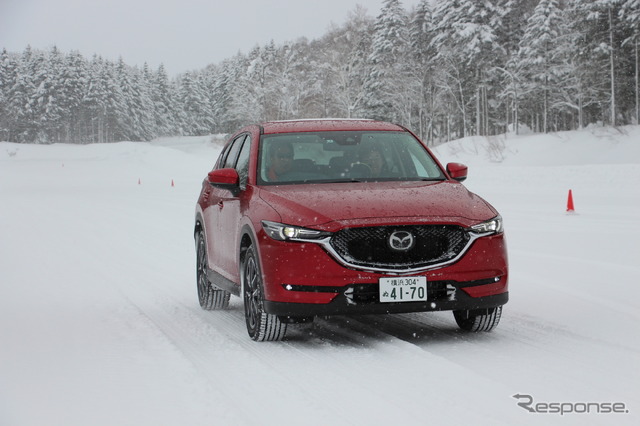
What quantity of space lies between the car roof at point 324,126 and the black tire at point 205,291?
4.98 feet

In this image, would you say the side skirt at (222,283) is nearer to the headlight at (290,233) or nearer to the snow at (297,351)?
the snow at (297,351)

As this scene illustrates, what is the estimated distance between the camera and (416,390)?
496cm

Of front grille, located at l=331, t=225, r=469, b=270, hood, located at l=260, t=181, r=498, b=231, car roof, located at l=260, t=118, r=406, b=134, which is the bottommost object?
front grille, located at l=331, t=225, r=469, b=270

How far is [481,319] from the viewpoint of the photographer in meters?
6.69

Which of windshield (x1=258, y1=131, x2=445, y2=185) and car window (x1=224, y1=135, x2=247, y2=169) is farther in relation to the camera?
car window (x1=224, y1=135, x2=247, y2=169)

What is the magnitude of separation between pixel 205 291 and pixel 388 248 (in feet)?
10.0

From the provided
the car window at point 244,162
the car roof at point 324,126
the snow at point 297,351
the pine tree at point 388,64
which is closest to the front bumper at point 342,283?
the snow at point 297,351

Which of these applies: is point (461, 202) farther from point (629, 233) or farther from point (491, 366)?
point (629, 233)

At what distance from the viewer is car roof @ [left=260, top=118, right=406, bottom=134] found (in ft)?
25.3

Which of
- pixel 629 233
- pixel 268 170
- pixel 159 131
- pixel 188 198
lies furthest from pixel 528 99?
pixel 159 131

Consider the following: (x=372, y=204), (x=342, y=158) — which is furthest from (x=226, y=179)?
(x=372, y=204)

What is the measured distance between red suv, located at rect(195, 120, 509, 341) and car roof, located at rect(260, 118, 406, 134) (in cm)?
54

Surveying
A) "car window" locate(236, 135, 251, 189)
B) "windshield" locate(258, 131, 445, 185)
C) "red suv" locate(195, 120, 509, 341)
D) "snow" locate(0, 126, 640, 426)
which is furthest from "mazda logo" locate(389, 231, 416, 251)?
"car window" locate(236, 135, 251, 189)

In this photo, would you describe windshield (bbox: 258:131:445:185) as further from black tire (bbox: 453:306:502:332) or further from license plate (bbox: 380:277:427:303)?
license plate (bbox: 380:277:427:303)
